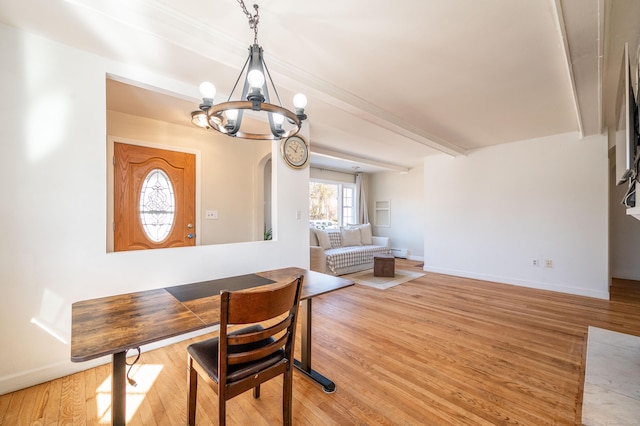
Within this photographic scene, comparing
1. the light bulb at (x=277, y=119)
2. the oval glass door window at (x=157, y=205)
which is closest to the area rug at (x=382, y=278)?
the oval glass door window at (x=157, y=205)

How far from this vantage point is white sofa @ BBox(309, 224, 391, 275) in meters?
4.73

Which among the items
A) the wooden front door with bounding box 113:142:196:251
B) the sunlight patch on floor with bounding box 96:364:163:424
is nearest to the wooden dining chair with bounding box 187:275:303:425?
the sunlight patch on floor with bounding box 96:364:163:424

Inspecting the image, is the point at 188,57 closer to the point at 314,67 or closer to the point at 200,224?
the point at 314,67

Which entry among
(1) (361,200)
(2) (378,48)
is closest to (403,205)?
(1) (361,200)

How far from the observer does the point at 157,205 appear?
3.44 metres

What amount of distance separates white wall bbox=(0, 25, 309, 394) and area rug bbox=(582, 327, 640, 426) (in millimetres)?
3376

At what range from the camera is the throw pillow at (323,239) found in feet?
17.3

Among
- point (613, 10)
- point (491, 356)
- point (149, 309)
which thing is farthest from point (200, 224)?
point (613, 10)

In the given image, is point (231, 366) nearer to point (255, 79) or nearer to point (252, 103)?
point (252, 103)

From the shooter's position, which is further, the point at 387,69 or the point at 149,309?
the point at 387,69

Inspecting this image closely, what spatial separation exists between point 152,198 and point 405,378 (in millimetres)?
3431

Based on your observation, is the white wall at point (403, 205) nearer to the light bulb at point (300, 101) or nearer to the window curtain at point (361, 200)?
the window curtain at point (361, 200)

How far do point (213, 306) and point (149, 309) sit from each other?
0.32 m

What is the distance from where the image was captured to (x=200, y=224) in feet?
12.4
